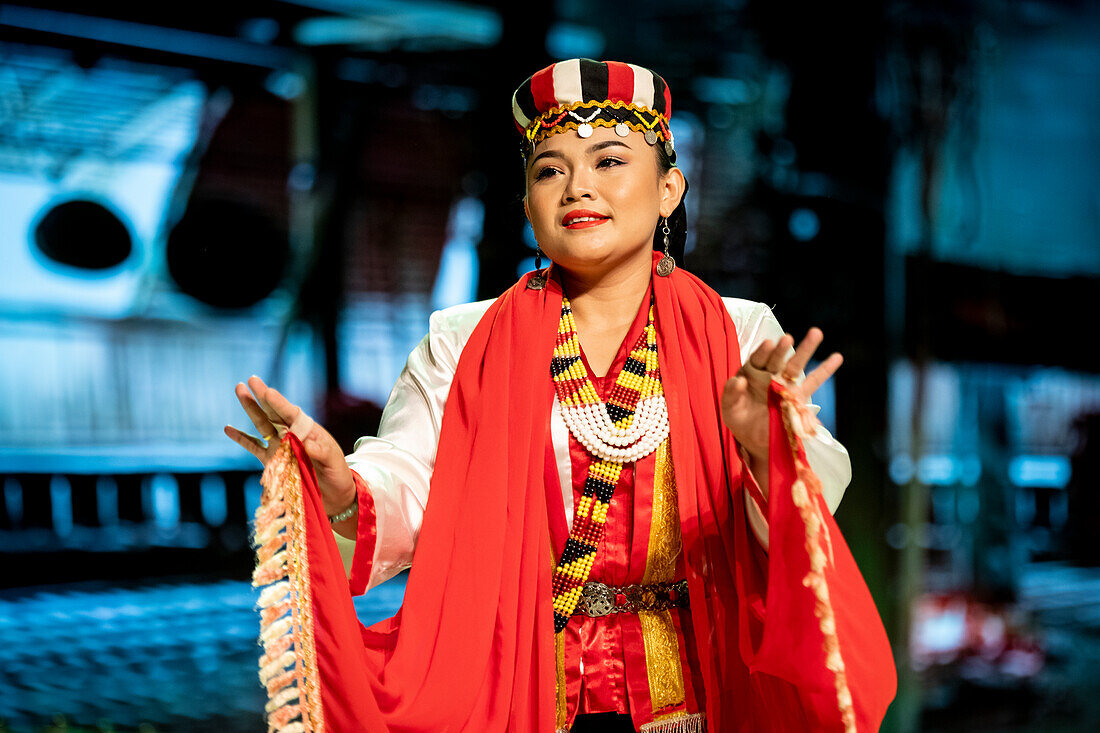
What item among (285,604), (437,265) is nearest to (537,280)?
(285,604)

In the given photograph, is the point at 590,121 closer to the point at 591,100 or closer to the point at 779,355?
the point at 591,100

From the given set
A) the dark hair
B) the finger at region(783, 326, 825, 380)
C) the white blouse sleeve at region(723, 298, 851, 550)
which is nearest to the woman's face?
the dark hair

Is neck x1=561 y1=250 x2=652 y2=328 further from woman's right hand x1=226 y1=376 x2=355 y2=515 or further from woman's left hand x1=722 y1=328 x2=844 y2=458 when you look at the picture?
woman's right hand x1=226 y1=376 x2=355 y2=515

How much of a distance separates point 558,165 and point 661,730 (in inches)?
31.0

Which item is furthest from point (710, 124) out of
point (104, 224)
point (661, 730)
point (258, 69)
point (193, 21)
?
point (661, 730)

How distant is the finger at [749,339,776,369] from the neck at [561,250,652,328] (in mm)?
362

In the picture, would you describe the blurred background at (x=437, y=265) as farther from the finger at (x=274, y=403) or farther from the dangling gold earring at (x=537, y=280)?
the finger at (x=274, y=403)

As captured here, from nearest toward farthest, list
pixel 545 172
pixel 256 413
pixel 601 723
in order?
1. pixel 256 413
2. pixel 601 723
3. pixel 545 172

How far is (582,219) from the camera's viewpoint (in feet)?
4.36

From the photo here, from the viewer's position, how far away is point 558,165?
4.44ft

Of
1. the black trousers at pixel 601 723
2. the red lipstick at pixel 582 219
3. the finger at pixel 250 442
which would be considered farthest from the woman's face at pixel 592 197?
the black trousers at pixel 601 723

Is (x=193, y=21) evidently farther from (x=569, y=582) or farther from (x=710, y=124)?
(x=569, y=582)

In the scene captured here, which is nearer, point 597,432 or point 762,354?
point 762,354

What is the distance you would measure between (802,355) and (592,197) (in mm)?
431
